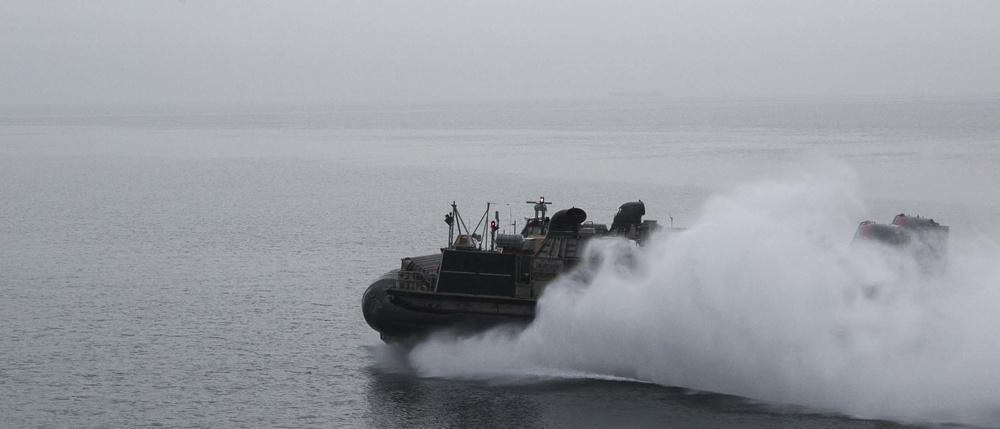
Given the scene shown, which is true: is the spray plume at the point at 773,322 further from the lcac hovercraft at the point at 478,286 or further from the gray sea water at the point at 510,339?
the lcac hovercraft at the point at 478,286

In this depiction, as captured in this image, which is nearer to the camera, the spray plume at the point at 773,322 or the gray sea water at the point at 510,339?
the spray plume at the point at 773,322

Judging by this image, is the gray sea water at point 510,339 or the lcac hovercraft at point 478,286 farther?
the lcac hovercraft at point 478,286

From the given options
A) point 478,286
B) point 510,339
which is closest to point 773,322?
point 510,339

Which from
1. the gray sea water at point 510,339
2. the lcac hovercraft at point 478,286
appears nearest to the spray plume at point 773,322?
the gray sea water at point 510,339

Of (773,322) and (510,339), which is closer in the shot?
(773,322)

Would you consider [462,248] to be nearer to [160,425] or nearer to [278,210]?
[160,425]

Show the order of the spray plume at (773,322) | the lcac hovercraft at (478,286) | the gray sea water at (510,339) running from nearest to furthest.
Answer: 1. the spray plume at (773,322)
2. the gray sea water at (510,339)
3. the lcac hovercraft at (478,286)

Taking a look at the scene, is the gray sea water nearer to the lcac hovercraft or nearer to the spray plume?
the spray plume

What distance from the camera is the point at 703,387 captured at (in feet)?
101

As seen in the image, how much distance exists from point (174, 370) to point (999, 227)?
150ft

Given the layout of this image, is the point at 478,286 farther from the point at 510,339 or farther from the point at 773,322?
the point at 773,322

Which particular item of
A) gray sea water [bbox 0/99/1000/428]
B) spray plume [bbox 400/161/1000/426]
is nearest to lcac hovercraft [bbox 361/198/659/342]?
spray plume [bbox 400/161/1000/426]

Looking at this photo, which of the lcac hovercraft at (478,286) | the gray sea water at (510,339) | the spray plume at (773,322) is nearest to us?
the spray plume at (773,322)

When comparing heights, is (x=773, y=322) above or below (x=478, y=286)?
above
